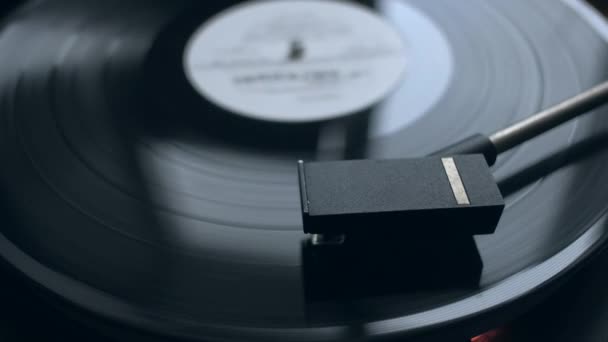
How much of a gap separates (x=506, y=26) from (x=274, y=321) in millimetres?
520

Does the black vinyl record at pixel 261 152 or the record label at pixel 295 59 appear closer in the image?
the black vinyl record at pixel 261 152

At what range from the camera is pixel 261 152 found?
698mm

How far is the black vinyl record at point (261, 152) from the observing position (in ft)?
1.77

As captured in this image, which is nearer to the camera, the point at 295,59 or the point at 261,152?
the point at 261,152

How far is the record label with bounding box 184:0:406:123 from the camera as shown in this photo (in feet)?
2.63

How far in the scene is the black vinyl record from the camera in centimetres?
54

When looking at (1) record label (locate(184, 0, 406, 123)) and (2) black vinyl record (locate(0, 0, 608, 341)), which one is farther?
(1) record label (locate(184, 0, 406, 123))

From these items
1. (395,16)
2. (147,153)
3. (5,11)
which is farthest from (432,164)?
(5,11)

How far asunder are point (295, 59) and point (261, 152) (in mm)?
224

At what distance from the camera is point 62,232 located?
0.60 m

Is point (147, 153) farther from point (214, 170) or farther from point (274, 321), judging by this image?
point (274, 321)

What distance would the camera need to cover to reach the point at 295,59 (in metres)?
0.88

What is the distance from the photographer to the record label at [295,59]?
800mm

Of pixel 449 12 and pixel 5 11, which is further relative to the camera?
pixel 5 11
